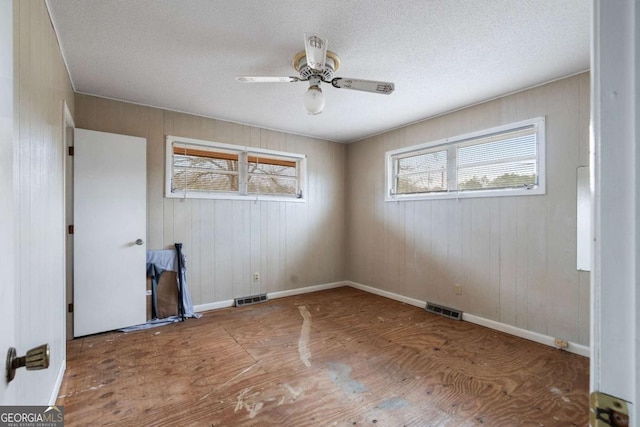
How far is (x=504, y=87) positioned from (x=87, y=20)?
3532mm

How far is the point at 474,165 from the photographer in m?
3.44

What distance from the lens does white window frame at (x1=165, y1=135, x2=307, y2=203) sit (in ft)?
11.8

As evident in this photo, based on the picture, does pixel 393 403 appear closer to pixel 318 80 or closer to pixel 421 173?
pixel 318 80

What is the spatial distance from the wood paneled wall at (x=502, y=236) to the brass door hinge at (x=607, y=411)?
9.57 feet

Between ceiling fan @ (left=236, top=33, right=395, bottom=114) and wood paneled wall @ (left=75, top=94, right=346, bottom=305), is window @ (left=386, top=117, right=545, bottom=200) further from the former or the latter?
ceiling fan @ (left=236, top=33, right=395, bottom=114)

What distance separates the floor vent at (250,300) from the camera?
3996mm

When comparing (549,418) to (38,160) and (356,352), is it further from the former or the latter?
(38,160)

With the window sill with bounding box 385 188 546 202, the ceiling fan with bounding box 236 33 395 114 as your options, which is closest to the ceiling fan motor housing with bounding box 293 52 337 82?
the ceiling fan with bounding box 236 33 395 114

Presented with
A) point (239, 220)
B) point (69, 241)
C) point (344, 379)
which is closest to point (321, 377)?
point (344, 379)

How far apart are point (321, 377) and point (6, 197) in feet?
7.27

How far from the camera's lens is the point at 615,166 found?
0.42 m

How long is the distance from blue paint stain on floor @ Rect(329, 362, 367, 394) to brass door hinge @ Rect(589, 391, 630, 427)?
1940 mm

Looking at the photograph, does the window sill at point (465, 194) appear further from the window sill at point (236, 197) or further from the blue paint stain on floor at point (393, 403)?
the blue paint stain on floor at point (393, 403)

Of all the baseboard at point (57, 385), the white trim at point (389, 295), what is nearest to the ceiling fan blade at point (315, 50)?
the baseboard at point (57, 385)
